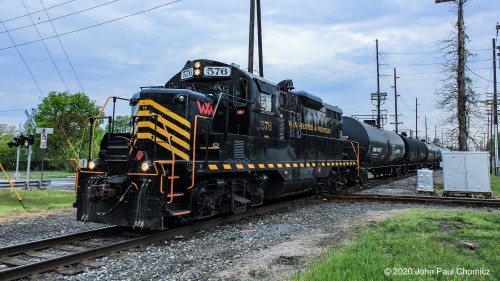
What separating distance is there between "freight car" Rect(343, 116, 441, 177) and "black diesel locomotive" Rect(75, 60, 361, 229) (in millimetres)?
8645

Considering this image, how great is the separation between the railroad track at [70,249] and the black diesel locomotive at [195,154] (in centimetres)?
32

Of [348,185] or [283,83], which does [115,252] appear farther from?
[348,185]

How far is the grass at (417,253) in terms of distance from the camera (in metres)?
4.65

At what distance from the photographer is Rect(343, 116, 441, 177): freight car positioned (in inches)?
787

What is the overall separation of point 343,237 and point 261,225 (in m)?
2.25

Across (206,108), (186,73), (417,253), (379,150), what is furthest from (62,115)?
(417,253)

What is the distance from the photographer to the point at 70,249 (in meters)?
6.68

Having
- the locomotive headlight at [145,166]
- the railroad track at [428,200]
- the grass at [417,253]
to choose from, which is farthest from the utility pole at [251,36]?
the locomotive headlight at [145,166]

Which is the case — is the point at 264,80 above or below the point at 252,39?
below

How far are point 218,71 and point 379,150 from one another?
14841mm

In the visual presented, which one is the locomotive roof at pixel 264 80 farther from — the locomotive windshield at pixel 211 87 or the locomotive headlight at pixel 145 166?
the locomotive headlight at pixel 145 166

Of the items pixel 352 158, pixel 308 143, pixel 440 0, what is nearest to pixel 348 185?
pixel 352 158

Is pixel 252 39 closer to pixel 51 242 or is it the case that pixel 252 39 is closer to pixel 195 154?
pixel 195 154

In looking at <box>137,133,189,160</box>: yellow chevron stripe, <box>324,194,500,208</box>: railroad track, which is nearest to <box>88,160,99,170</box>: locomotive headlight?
<box>137,133,189,160</box>: yellow chevron stripe
